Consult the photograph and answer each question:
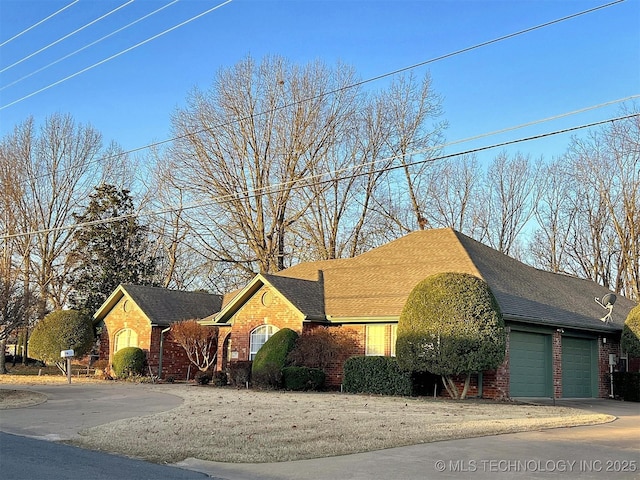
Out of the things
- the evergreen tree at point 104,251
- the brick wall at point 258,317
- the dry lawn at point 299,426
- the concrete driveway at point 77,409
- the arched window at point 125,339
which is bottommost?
the concrete driveway at point 77,409

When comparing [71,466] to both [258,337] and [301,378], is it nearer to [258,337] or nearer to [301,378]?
[301,378]

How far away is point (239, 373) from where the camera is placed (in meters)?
27.2

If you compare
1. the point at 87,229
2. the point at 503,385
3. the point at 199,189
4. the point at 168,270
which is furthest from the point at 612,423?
the point at 168,270

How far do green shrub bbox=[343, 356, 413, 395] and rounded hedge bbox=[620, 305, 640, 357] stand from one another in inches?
363

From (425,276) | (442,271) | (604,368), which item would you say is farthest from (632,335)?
(425,276)

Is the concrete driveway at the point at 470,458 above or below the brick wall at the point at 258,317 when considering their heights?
below

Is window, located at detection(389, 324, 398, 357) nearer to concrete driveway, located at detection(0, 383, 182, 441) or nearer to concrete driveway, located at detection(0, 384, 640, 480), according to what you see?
concrete driveway, located at detection(0, 383, 182, 441)

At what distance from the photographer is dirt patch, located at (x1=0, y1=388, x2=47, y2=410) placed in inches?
732

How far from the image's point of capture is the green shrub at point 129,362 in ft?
104

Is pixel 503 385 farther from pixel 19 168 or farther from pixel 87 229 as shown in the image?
pixel 19 168

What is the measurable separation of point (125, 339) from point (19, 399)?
14283 millimetres

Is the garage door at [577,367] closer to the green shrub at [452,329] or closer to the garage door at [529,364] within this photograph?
the garage door at [529,364]

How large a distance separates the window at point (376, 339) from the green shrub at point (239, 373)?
15.5ft

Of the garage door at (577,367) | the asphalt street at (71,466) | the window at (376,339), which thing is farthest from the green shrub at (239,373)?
the asphalt street at (71,466)
